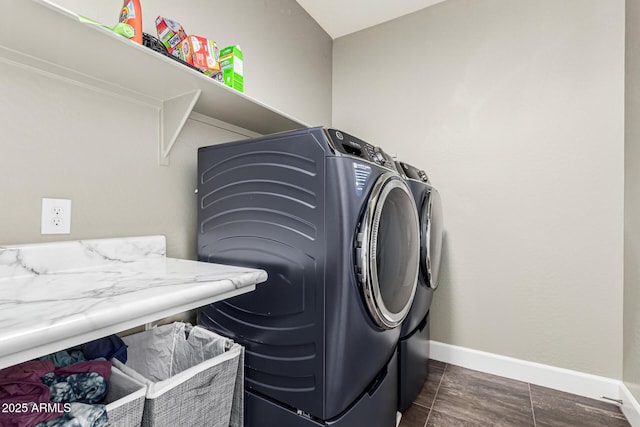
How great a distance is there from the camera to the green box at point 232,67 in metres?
1.40

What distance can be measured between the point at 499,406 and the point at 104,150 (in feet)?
7.75

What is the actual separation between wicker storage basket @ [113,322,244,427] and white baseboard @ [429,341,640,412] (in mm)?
1652

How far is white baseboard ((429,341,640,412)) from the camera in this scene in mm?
1777

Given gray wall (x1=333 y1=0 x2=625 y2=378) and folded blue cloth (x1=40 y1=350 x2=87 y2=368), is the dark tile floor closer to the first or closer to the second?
gray wall (x1=333 y1=0 x2=625 y2=378)

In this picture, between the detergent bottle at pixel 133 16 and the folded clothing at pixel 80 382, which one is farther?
the detergent bottle at pixel 133 16

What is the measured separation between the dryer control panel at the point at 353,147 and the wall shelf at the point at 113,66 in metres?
0.51

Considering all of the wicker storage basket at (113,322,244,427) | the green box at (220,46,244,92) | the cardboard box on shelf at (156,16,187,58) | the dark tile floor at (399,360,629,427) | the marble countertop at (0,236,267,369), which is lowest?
the dark tile floor at (399,360,629,427)

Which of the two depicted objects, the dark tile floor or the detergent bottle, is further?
the dark tile floor

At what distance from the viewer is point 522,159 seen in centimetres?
207

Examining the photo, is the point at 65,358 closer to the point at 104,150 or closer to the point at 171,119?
the point at 104,150

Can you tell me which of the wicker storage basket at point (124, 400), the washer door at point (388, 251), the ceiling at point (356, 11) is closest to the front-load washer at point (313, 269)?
the washer door at point (388, 251)

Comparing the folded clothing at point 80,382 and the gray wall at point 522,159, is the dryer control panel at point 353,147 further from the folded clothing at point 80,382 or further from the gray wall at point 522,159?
the gray wall at point 522,159

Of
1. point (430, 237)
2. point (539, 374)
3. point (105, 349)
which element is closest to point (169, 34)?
point (105, 349)

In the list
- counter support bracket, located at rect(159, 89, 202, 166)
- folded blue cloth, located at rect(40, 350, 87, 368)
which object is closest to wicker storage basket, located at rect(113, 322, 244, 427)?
folded blue cloth, located at rect(40, 350, 87, 368)
